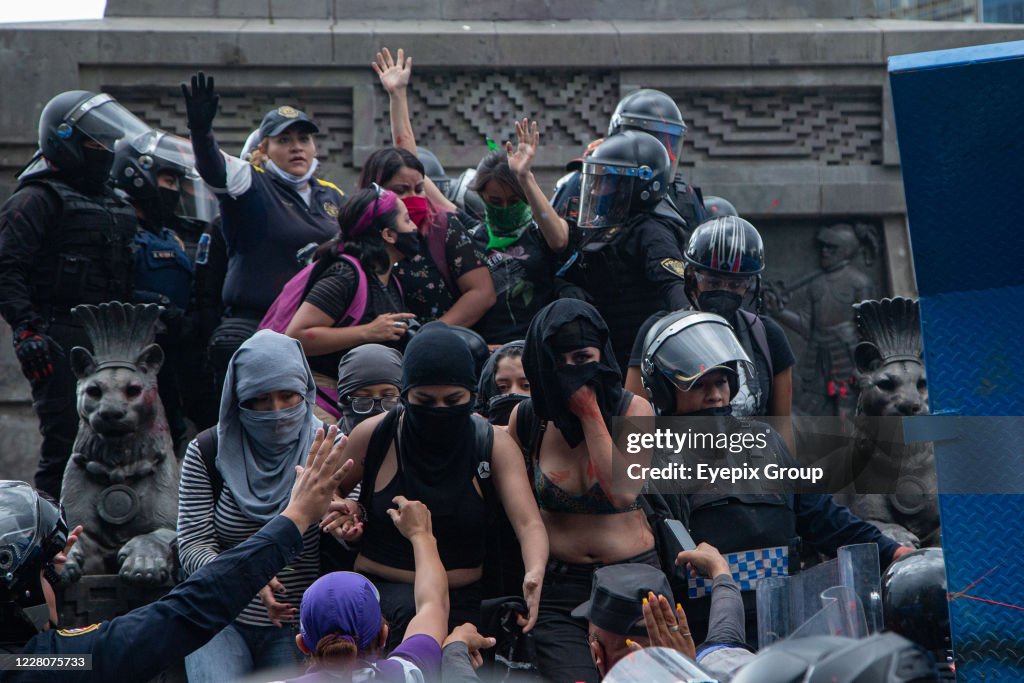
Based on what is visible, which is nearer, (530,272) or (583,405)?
Result: (583,405)

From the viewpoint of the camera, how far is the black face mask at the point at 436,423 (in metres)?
4.80

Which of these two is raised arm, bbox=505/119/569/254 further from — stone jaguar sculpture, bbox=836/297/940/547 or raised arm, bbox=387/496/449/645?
raised arm, bbox=387/496/449/645

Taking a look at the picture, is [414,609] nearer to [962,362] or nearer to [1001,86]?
[962,362]

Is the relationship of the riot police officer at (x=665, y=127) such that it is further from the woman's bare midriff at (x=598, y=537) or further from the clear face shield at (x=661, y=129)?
the woman's bare midriff at (x=598, y=537)

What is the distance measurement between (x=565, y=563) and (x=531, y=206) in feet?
7.28

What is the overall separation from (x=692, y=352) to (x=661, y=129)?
9.19ft

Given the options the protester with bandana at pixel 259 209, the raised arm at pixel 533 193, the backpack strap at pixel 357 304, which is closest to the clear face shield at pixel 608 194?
the raised arm at pixel 533 193

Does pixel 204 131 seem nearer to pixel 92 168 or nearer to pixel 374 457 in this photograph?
pixel 92 168

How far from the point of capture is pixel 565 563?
4801 millimetres

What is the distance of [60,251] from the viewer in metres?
7.20

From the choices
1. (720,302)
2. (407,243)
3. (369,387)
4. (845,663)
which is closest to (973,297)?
(845,663)

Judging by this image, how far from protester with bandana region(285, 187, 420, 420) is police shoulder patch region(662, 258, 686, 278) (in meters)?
1.12

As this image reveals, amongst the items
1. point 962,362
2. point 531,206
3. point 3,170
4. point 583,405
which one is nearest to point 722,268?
point 531,206

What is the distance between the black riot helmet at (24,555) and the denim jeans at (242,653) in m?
1.16
